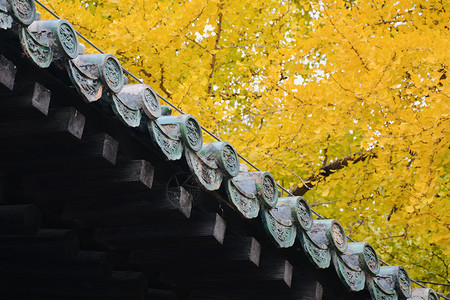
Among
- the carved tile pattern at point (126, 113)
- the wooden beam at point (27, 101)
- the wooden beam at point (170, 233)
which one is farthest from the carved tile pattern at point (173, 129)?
the wooden beam at point (170, 233)

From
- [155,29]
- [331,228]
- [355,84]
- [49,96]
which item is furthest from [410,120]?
[49,96]

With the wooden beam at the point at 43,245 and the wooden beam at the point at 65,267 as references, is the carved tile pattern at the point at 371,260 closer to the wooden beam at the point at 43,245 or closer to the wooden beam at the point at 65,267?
the wooden beam at the point at 65,267

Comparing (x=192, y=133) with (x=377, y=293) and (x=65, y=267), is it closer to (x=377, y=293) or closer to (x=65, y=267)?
(x=65, y=267)

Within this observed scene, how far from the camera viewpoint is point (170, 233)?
299 centimetres

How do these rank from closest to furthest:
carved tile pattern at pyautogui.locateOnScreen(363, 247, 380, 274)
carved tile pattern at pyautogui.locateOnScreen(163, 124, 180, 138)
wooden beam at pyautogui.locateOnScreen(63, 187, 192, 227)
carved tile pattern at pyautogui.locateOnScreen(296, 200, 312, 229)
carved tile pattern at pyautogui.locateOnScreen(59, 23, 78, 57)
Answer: carved tile pattern at pyautogui.locateOnScreen(59, 23, 78, 57) < carved tile pattern at pyautogui.locateOnScreen(163, 124, 180, 138) < wooden beam at pyautogui.locateOnScreen(63, 187, 192, 227) < carved tile pattern at pyautogui.locateOnScreen(296, 200, 312, 229) < carved tile pattern at pyautogui.locateOnScreen(363, 247, 380, 274)

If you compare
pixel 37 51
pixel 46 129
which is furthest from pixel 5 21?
pixel 46 129

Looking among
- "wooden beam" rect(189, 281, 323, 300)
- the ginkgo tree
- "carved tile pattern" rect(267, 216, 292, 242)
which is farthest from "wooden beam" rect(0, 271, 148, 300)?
the ginkgo tree

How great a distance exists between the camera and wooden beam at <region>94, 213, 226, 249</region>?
2934mm

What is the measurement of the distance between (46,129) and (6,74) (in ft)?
0.96

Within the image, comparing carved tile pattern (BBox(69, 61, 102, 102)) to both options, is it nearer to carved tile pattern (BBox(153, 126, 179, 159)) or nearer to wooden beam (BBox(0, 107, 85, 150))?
wooden beam (BBox(0, 107, 85, 150))

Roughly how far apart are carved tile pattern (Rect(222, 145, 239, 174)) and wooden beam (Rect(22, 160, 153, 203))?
32cm

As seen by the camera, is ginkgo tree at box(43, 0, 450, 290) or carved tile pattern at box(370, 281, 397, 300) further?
ginkgo tree at box(43, 0, 450, 290)

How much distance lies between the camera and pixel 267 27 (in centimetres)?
901

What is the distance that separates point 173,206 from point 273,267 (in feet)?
2.59
